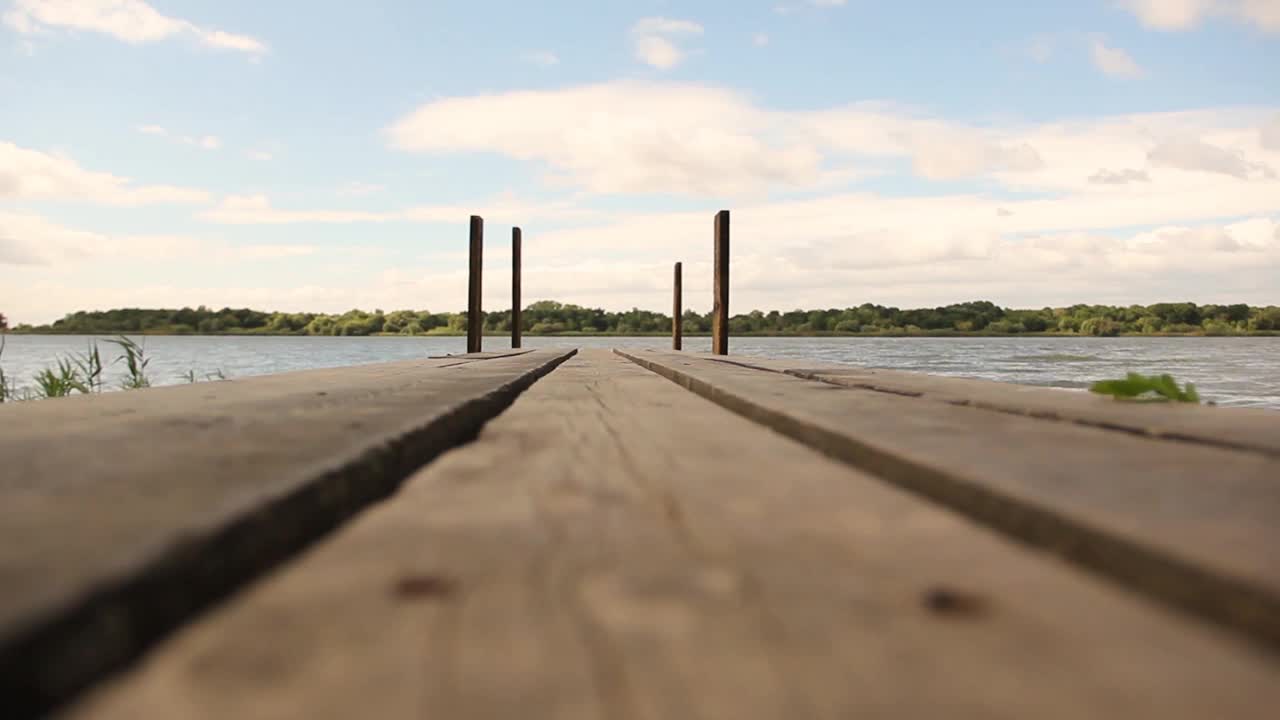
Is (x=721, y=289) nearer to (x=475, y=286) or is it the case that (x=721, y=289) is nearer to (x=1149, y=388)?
(x=475, y=286)

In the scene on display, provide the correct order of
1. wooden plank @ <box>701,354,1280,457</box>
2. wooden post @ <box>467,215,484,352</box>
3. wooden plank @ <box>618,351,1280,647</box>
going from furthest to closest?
wooden post @ <box>467,215,484,352</box> < wooden plank @ <box>701,354,1280,457</box> < wooden plank @ <box>618,351,1280,647</box>

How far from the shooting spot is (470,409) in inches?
91.6

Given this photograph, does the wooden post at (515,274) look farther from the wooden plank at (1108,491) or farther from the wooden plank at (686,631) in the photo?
the wooden plank at (686,631)

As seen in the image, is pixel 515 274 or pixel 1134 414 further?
pixel 515 274

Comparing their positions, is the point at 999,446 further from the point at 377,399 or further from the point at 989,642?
the point at 377,399

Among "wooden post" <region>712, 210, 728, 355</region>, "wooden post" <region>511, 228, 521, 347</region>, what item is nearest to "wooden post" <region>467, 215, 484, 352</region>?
"wooden post" <region>511, 228, 521, 347</region>

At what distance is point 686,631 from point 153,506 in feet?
2.01

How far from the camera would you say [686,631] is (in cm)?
74

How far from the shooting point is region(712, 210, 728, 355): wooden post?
38.7ft

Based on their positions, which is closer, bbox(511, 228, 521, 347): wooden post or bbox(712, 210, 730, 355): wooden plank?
bbox(712, 210, 730, 355): wooden plank

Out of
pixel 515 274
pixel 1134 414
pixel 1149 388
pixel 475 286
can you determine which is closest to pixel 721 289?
pixel 475 286

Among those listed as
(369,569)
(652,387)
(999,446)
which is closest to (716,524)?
(369,569)

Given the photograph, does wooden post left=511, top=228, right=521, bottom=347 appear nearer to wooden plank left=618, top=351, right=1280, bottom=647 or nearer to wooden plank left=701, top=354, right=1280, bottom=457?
A: wooden plank left=701, top=354, right=1280, bottom=457

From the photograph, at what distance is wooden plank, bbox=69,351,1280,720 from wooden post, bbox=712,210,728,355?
10.6 meters
